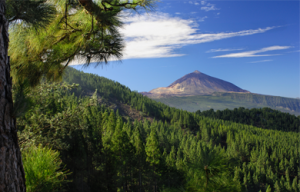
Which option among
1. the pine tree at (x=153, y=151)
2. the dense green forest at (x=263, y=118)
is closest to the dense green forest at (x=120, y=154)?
the pine tree at (x=153, y=151)

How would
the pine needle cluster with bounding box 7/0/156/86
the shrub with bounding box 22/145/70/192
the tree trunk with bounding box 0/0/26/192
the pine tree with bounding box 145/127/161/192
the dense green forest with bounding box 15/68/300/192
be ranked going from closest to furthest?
the tree trunk with bounding box 0/0/26/192 < the shrub with bounding box 22/145/70/192 < the pine needle cluster with bounding box 7/0/156/86 < the dense green forest with bounding box 15/68/300/192 < the pine tree with bounding box 145/127/161/192

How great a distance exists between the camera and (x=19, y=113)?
1448mm

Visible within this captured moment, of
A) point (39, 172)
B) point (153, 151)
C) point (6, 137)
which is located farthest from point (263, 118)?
point (6, 137)

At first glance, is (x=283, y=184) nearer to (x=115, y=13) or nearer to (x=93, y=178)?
(x=93, y=178)

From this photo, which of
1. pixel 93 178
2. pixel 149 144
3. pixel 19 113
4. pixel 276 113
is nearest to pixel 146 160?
pixel 149 144

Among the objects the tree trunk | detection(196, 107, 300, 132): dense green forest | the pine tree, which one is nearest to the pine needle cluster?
the tree trunk

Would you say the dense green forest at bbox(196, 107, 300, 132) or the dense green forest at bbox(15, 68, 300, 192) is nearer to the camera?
the dense green forest at bbox(15, 68, 300, 192)

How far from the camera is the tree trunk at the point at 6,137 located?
122 centimetres

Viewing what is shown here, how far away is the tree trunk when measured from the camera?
1218 mm

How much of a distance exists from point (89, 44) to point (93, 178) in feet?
75.1

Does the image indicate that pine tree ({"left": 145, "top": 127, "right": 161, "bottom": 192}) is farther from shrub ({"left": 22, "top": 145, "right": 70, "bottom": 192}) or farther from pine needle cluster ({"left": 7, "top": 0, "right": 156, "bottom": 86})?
shrub ({"left": 22, "top": 145, "right": 70, "bottom": 192})

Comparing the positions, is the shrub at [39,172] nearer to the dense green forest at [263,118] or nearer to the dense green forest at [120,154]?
the dense green forest at [120,154]

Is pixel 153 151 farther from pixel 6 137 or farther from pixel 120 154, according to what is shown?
pixel 6 137

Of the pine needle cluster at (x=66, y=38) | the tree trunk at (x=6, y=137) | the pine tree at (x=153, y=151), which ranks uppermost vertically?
the pine needle cluster at (x=66, y=38)
